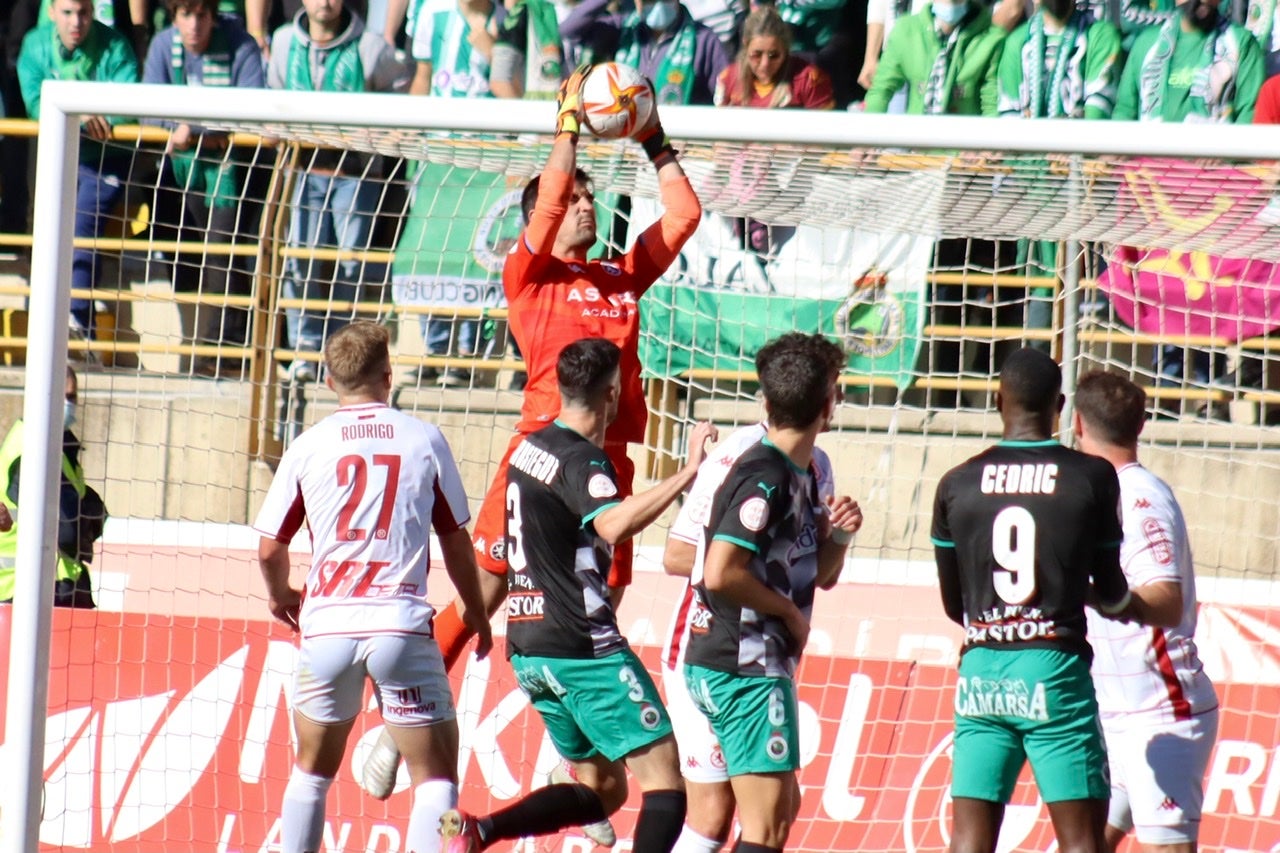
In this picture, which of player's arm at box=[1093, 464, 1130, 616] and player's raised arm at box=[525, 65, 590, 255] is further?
player's raised arm at box=[525, 65, 590, 255]

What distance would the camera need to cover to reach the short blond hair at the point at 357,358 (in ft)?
17.4

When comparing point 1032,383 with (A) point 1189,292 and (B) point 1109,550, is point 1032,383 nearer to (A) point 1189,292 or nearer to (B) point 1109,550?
(B) point 1109,550

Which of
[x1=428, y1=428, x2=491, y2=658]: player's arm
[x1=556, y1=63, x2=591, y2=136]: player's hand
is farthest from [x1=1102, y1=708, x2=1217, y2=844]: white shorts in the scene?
[x1=556, y1=63, x2=591, y2=136]: player's hand

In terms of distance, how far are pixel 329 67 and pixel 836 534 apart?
6.01 metres

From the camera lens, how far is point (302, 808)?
17.5 ft

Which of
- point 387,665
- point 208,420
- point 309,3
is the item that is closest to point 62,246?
point 387,665

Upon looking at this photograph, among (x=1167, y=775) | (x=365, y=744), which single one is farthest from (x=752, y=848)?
(x=365, y=744)

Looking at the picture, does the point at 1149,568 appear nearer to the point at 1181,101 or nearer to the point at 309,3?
the point at 1181,101

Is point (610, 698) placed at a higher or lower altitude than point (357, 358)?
lower

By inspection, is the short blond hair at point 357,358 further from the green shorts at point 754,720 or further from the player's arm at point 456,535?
the green shorts at point 754,720

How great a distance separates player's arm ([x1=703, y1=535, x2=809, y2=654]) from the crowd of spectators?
13.3 feet

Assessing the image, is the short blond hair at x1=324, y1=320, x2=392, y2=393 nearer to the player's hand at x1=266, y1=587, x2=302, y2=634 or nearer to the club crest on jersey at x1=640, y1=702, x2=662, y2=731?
the player's hand at x1=266, y1=587, x2=302, y2=634

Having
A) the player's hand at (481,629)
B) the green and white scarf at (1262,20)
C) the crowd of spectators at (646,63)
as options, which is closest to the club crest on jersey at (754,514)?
the player's hand at (481,629)

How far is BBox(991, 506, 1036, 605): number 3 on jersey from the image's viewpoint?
15.3ft
